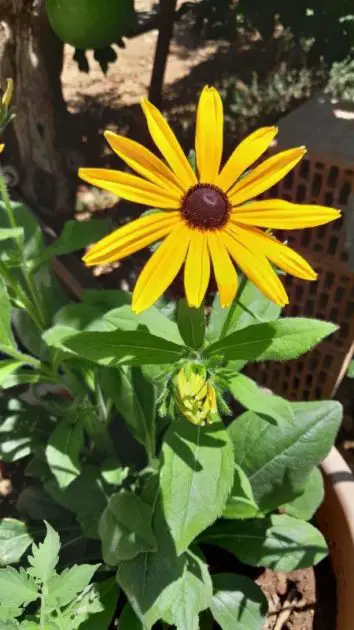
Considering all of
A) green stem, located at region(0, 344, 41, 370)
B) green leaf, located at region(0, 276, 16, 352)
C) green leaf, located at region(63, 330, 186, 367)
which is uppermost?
green leaf, located at region(63, 330, 186, 367)

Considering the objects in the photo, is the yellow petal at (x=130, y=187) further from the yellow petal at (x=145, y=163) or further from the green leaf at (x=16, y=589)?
the green leaf at (x=16, y=589)

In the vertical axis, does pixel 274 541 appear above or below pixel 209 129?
below

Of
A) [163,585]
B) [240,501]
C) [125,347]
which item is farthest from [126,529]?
[125,347]

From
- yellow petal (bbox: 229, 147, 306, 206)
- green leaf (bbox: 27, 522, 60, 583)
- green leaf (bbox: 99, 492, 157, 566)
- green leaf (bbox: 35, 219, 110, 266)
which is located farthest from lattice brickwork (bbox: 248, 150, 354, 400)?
green leaf (bbox: 27, 522, 60, 583)

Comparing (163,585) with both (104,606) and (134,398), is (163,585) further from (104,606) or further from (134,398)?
(134,398)

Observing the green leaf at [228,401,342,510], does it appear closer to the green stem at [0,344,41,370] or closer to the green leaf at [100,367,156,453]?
the green leaf at [100,367,156,453]

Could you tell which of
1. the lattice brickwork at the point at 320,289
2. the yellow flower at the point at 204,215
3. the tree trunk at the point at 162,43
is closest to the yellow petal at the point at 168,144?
the yellow flower at the point at 204,215
